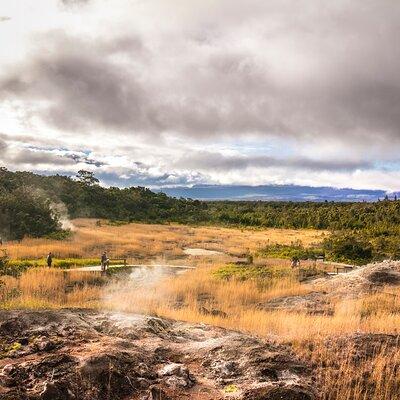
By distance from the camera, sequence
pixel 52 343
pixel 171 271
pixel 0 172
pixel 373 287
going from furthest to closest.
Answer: pixel 0 172
pixel 171 271
pixel 373 287
pixel 52 343

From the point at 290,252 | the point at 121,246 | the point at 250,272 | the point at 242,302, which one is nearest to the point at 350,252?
the point at 290,252

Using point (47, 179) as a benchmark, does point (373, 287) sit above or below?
below

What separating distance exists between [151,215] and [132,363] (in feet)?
248

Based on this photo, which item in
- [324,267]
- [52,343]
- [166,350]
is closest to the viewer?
[52,343]

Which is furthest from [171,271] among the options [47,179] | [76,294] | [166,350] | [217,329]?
[47,179]

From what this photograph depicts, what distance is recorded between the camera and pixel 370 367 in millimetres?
8695

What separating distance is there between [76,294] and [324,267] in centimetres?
1817

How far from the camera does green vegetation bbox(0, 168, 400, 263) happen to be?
41906 mm

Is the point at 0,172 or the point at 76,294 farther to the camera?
the point at 0,172

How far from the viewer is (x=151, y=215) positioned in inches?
3270

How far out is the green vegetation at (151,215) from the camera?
41.9 m

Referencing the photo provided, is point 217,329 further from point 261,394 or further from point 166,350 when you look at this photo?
point 261,394

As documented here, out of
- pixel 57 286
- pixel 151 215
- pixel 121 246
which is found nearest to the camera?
pixel 57 286

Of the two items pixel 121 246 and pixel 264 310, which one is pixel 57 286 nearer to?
pixel 264 310
